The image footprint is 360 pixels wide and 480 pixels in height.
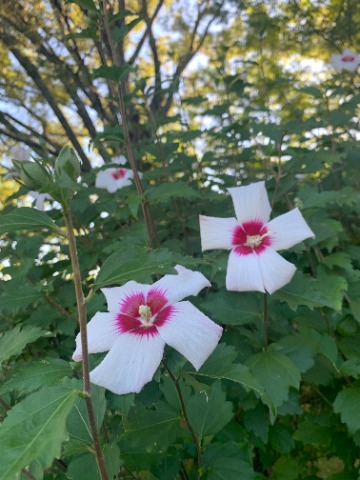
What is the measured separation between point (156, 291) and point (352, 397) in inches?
27.7

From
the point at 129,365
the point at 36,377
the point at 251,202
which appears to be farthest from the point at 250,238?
the point at 36,377

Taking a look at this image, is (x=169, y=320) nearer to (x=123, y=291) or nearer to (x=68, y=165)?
(x=123, y=291)

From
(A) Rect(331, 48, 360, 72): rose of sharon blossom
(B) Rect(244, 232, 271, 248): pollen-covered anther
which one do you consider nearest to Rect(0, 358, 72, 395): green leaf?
(B) Rect(244, 232, 271, 248): pollen-covered anther

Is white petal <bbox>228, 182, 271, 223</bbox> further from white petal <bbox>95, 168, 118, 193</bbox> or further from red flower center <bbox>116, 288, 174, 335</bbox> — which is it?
white petal <bbox>95, 168, 118, 193</bbox>

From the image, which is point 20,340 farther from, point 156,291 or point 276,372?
point 276,372

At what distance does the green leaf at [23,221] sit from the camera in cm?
79

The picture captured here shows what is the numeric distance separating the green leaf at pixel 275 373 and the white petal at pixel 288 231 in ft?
1.01

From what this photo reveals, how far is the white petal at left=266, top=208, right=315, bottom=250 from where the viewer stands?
51.6 inches

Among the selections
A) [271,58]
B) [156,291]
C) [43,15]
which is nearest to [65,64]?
[43,15]

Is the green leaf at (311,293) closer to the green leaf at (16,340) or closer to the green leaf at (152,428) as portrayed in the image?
the green leaf at (152,428)

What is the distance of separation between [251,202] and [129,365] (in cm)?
67

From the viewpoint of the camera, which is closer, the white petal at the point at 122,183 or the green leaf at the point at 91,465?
the green leaf at the point at 91,465

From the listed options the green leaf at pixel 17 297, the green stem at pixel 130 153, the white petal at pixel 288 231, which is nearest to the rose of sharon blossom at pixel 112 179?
the green stem at pixel 130 153

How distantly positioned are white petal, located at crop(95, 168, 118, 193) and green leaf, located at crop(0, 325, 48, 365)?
1.26m
